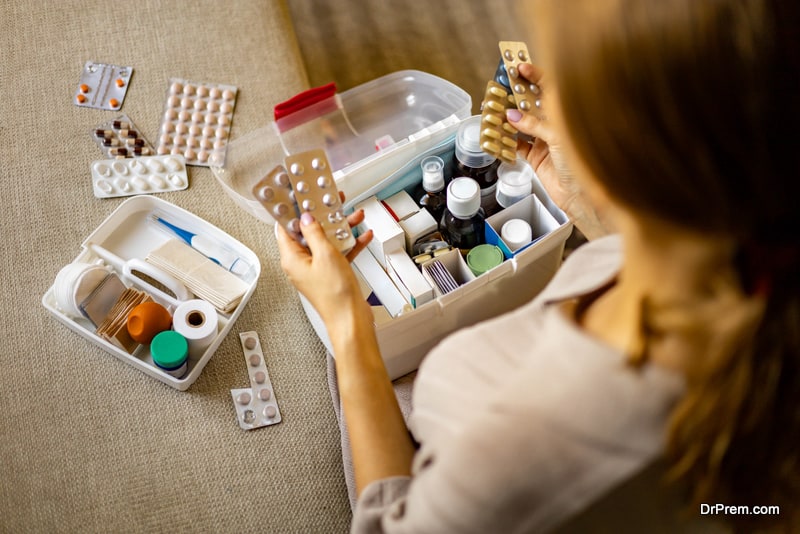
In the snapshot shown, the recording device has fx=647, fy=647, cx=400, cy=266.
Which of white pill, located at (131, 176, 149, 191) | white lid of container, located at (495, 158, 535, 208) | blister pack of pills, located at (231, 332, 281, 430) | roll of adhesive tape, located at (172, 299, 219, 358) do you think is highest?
white pill, located at (131, 176, 149, 191)

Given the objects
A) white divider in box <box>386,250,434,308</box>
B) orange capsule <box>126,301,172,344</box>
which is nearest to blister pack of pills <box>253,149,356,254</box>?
white divider in box <box>386,250,434,308</box>

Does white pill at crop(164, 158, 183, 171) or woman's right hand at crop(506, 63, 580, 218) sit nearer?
woman's right hand at crop(506, 63, 580, 218)

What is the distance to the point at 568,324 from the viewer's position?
48 centimetres

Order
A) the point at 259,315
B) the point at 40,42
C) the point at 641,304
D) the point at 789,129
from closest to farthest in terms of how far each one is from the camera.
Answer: the point at 789,129 < the point at 641,304 < the point at 259,315 < the point at 40,42

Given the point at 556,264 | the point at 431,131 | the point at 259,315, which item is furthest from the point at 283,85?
the point at 556,264

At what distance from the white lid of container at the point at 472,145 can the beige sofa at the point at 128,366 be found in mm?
308

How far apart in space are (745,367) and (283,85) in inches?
34.3

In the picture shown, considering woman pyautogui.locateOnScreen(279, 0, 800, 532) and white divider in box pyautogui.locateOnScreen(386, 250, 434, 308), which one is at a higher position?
woman pyautogui.locateOnScreen(279, 0, 800, 532)

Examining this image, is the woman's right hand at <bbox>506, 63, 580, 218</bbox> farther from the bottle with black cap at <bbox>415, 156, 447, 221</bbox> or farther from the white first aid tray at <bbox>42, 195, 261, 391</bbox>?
the white first aid tray at <bbox>42, 195, 261, 391</bbox>

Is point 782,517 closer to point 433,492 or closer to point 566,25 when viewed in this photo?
point 433,492

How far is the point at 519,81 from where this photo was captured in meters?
0.87

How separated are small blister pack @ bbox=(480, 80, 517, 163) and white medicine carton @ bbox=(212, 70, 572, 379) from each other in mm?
72

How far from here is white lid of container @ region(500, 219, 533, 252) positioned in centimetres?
87

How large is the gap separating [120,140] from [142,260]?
23 centimetres
